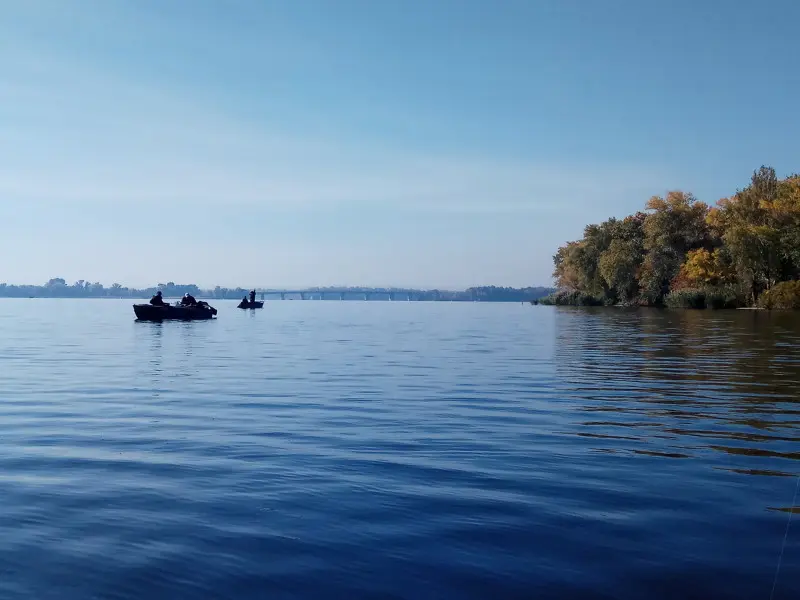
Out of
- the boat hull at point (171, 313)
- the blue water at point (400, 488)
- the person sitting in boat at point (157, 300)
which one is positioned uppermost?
the person sitting in boat at point (157, 300)

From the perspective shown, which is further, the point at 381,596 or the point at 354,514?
the point at 354,514

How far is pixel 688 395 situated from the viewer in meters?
19.7

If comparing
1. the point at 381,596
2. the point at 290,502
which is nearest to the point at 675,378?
the point at 290,502

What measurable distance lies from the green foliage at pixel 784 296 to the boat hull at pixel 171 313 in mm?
60781

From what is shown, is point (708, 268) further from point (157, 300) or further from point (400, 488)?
point (400, 488)

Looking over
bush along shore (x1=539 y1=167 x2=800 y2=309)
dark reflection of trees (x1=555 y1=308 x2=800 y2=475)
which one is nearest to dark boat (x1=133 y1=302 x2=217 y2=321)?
dark reflection of trees (x1=555 y1=308 x2=800 y2=475)

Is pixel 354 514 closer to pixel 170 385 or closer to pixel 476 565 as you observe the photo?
pixel 476 565

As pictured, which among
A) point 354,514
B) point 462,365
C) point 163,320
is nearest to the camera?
point 354,514

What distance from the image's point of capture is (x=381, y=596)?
21.7 ft

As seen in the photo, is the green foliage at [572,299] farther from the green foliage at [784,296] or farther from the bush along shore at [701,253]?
the green foliage at [784,296]

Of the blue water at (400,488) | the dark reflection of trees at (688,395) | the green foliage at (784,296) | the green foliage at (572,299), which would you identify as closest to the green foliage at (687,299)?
the green foliage at (784,296)

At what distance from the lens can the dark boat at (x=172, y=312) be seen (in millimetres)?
70562

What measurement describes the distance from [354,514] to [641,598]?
3.41 metres

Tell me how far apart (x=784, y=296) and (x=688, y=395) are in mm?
76832
